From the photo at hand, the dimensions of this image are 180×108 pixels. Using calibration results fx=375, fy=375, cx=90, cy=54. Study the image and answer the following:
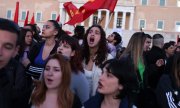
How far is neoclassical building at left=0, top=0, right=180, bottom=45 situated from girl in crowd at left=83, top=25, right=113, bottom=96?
41.6m

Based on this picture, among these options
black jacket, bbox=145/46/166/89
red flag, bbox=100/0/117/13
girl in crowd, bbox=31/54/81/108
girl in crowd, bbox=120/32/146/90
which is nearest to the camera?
girl in crowd, bbox=31/54/81/108

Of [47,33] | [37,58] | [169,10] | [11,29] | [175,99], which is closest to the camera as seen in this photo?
[11,29]

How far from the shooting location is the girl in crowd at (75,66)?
10.1 feet

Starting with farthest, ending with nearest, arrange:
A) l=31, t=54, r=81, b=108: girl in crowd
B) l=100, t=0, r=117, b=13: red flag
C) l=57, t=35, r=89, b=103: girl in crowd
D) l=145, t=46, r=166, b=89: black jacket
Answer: l=100, t=0, r=117, b=13: red flag, l=145, t=46, r=166, b=89: black jacket, l=57, t=35, r=89, b=103: girl in crowd, l=31, t=54, r=81, b=108: girl in crowd

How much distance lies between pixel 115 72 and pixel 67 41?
33.8 inches

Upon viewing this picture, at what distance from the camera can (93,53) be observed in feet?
12.7

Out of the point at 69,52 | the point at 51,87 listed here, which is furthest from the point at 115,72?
the point at 69,52

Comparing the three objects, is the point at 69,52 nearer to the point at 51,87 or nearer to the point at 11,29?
the point at 51,87

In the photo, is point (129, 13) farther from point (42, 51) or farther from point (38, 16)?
point (42, 51)

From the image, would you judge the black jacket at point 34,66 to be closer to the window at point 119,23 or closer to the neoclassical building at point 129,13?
the neoclassical building at point 129,13

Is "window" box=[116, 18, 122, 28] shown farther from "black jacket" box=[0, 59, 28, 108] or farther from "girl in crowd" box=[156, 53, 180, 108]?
"black jacket" box=[0, 59, 28, 108]

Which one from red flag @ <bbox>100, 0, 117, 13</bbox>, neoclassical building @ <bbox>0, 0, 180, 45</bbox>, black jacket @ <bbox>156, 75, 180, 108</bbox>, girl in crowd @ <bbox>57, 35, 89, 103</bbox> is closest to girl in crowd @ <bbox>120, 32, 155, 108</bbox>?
black jacket @ <bbox>156, 75, 180, 108</bbox>

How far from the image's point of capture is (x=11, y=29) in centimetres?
143

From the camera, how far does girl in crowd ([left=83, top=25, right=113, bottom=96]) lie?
11.8 feet
